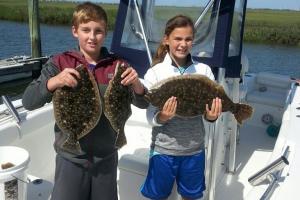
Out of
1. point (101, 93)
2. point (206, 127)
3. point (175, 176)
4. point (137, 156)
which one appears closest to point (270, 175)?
point (206, 127)

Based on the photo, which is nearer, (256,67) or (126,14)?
(126,14)

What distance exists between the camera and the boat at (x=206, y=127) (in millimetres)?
3557

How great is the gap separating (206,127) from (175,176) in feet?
2.11

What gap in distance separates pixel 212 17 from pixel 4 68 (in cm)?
1355

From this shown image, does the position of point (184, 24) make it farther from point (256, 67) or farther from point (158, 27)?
point (256, 67)

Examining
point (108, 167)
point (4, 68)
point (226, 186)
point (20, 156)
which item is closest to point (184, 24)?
point (108, 167)

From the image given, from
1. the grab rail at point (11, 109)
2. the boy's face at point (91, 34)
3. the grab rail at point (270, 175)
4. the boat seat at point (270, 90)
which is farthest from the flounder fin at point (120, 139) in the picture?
the boat seat at point (270, 90)

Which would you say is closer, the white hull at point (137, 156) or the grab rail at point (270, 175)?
the grab rail at point (270, 175)

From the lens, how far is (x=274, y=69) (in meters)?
21.6

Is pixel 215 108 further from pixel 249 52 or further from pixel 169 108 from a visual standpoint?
pixel 249 52

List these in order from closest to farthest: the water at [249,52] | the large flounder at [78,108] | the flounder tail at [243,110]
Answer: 1. the large flounder at [78,108]
2. the flounder tail at [243,110]
3. the water at [249,52]

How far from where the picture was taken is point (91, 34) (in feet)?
8.84

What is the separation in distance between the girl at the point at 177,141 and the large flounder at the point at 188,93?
5.7 inches

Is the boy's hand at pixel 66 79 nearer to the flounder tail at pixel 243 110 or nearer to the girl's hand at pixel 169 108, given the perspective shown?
the girl's hand at pixel 169 108
